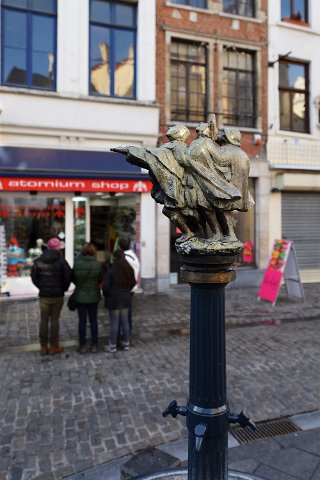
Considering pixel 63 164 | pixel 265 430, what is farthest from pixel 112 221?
pixel 265 430

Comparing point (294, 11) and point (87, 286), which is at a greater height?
point (294, 11)

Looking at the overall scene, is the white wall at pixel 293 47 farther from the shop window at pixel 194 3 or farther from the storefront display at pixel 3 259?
the storefront display at pixel 3 259

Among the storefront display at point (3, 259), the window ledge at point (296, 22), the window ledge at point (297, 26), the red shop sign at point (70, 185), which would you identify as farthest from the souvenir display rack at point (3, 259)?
the window ledge at point (296, 22)

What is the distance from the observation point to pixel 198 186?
2.34 meters

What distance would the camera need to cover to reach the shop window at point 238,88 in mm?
13453

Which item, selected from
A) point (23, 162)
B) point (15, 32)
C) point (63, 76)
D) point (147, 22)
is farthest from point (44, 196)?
point (147, 22)

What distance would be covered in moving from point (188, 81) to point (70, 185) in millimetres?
5224

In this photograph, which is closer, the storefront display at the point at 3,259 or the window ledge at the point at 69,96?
the window ledge at the point at 69,96

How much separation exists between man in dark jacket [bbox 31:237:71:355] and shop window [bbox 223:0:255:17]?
35.9 ft

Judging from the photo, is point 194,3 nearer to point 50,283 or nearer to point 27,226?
point 27,226

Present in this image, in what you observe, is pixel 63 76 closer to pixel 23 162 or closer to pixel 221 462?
pixel 23 162

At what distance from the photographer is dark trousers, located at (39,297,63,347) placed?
6457 mm

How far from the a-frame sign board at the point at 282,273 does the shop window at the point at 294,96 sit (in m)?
5.62

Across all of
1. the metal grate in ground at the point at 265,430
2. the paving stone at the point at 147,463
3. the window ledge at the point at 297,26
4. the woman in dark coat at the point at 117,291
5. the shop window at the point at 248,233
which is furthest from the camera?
the window ledge at the point at 297,26
